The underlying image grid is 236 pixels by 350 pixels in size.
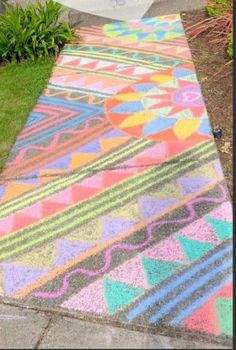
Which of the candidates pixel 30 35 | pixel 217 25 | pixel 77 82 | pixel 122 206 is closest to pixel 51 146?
pixel 122 206

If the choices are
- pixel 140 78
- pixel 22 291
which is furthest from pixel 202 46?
pixel 22 291

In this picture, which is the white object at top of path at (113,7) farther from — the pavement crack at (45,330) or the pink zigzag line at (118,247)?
the pavement crack at (45,330)

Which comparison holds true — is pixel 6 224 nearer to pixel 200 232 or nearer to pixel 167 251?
pixel 167 251

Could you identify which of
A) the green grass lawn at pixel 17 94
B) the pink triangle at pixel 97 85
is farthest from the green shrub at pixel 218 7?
the green grass lawn at pixel 17 94

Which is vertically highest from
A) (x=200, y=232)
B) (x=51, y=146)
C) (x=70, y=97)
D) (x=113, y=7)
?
(x=113, y=7)

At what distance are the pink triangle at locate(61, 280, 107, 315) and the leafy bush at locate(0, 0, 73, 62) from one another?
4708mm

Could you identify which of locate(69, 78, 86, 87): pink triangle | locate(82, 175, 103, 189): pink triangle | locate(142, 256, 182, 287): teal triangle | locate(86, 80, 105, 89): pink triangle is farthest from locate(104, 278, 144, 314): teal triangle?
locate(69, 78, 86, 87): pink triangle

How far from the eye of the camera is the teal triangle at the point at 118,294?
3.05 m

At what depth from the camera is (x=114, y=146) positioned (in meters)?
4.85

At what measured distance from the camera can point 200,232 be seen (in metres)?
3.56

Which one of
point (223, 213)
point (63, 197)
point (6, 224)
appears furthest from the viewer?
point (63, 197)

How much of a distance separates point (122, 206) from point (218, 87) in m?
2.38

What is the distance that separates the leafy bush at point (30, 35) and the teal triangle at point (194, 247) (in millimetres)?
4527

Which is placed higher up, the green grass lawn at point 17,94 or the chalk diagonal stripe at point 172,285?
the green grass lawn at point 17,94
